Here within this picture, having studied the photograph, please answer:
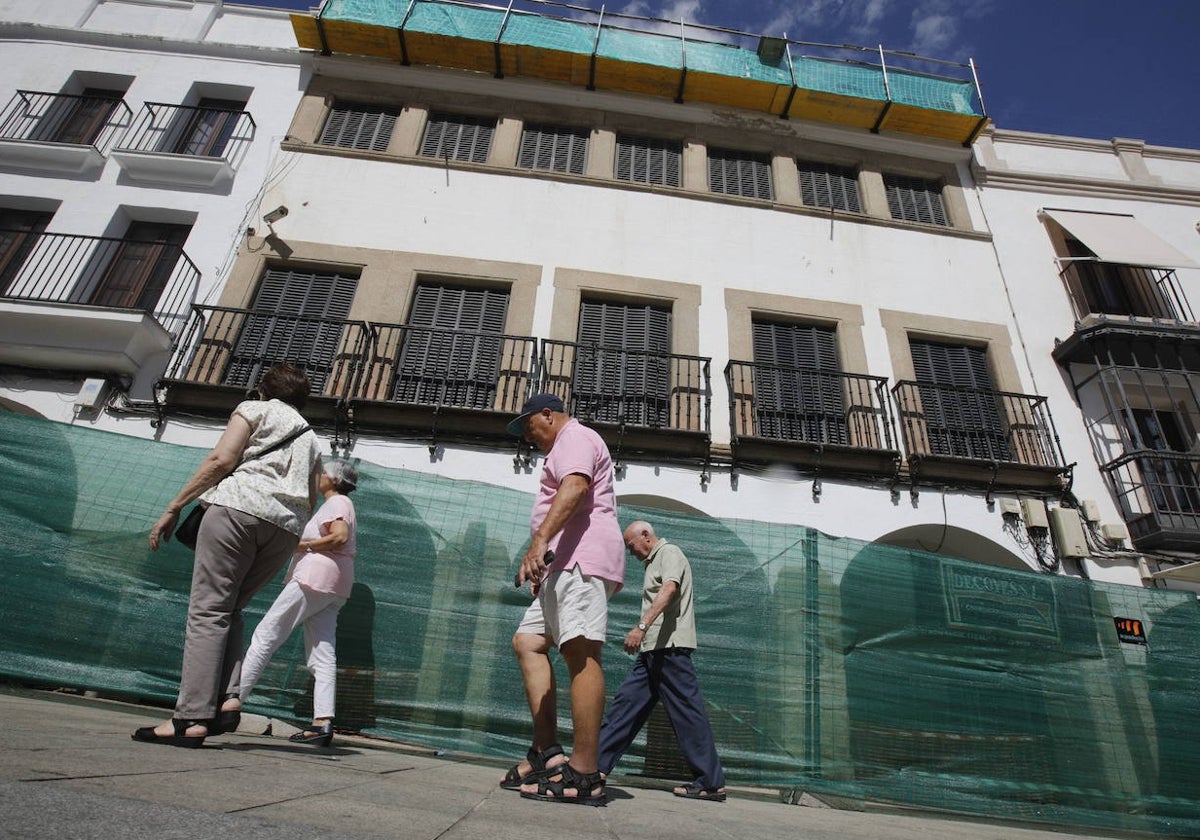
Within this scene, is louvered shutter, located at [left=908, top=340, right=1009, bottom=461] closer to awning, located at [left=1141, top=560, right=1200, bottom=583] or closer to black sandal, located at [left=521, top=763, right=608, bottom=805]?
awning, located at [left=1141, top=560, right=1200, bottom=583]

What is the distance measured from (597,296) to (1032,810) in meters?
7.55

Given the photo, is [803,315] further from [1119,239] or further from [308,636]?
[308,636]

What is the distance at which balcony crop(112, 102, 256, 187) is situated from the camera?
984 centimetres

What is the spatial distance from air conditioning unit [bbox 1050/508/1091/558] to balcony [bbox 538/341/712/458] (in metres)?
4.62

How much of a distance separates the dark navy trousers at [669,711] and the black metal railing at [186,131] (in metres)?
10.5

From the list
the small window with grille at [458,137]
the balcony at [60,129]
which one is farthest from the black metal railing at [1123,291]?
the balcony at [60,129]

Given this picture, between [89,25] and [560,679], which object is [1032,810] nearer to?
[560,679]

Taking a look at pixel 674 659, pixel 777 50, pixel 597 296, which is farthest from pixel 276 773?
pixel 777 50

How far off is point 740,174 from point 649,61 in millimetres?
2546

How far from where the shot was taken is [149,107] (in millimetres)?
10516

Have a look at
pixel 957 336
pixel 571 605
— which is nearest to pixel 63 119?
pixel 571 605

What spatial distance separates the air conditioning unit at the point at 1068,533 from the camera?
815cm

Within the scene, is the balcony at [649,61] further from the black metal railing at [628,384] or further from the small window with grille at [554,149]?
the black metal railing at [628,384]

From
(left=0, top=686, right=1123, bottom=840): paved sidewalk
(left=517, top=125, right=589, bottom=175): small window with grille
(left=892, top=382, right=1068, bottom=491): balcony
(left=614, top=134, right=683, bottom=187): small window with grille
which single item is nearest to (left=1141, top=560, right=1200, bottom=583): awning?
(left=892, top=382, right=1068, bottom=491): balcony
